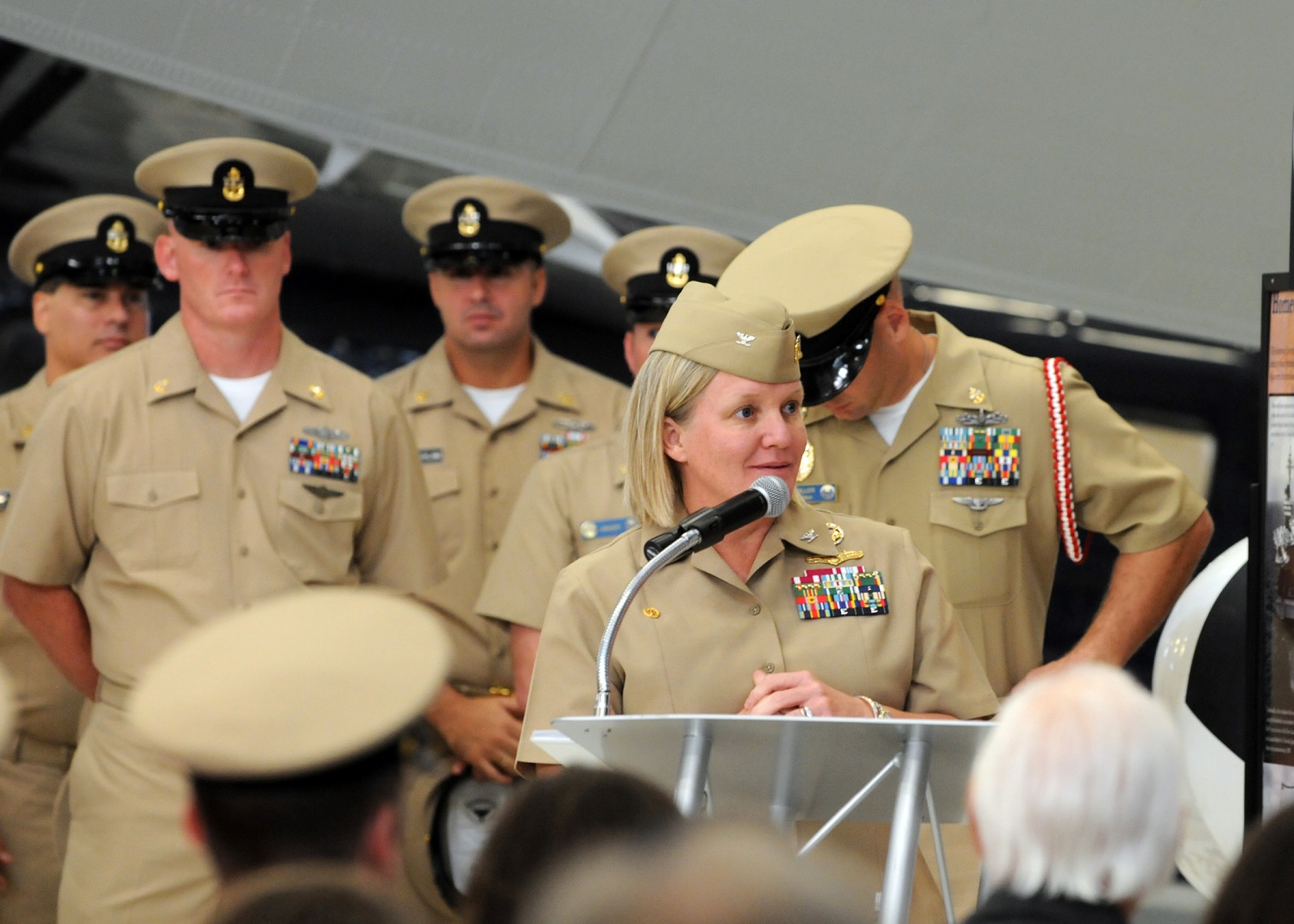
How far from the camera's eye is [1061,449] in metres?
3.63

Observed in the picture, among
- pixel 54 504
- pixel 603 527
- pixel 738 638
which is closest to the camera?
pixel 738 638

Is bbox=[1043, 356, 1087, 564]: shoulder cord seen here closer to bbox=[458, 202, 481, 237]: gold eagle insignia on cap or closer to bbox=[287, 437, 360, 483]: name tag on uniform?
bbox=[287, 437, 360, 483]: name tag on uniform

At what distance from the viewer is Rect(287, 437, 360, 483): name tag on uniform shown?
12.9 ft

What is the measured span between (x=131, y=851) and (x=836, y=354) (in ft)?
5.91

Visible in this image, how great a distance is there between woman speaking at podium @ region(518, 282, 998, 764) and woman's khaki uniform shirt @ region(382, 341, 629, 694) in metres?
1.85

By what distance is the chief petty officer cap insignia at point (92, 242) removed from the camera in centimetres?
507

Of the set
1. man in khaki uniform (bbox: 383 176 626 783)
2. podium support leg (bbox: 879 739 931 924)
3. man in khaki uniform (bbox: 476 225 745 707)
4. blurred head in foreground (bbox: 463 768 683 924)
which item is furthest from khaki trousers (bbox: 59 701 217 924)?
blurred head in foreground (bbox: 463 768 683 924)

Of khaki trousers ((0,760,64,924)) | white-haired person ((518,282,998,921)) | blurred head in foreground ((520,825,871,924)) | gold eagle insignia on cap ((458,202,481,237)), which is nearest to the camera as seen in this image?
blurred head in foreground ((520,825,871,924))

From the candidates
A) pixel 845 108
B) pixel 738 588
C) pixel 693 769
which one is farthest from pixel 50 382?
pixel 693 769

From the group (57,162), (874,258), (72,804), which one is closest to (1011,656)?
(874,258)

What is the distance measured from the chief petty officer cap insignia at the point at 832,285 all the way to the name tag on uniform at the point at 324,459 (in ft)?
3.23

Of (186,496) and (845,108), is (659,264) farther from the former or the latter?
(186,496)

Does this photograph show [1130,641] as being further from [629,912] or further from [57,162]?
[57,162]

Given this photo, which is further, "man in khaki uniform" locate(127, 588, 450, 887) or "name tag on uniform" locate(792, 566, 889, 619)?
"name tag on uniform" locate(792, 566, 889, 619)
